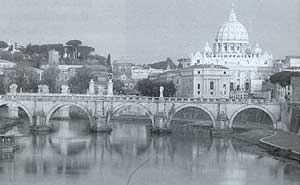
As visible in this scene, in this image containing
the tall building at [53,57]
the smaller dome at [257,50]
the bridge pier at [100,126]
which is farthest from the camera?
the smaller dome at [257,50]

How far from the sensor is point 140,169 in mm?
21438

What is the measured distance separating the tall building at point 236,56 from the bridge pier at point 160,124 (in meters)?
24.4

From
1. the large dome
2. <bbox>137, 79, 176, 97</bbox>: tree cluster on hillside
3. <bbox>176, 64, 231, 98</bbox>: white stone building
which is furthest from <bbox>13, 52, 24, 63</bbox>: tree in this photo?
<bbox>176, 64, 231, 98</bbox>: white stone building

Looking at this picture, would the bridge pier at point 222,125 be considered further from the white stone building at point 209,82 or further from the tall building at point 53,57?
the tall building at point 53,57

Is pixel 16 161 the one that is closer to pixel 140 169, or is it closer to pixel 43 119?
pixel 140 169

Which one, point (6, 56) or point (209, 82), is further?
point (6, 56)

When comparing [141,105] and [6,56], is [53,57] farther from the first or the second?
[141,105]

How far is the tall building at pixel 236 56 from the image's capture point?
57.1m

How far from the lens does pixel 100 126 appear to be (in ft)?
102

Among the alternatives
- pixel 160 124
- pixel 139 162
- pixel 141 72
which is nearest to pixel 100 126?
pixel 160 124

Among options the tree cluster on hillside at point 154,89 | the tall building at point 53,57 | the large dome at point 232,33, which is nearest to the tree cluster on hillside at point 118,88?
the tree cluster on hillside at point 154,89

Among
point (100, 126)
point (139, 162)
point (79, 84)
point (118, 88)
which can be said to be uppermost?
point (79, 84)

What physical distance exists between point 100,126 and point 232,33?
30942mm

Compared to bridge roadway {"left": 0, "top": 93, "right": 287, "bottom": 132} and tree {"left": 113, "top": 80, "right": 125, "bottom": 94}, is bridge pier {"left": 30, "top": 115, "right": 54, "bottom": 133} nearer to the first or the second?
bridge roadway {"left": 0, "top": 93, "right": 287, "bottom": 132}
